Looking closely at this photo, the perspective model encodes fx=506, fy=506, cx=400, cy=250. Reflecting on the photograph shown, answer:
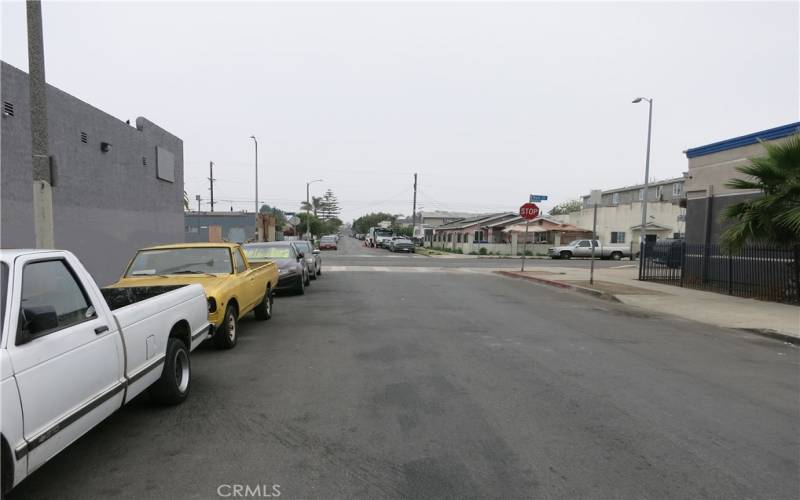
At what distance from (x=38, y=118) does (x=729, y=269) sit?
56.6 feet

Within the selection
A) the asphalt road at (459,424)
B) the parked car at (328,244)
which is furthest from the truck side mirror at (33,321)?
the parked car at (328,244)

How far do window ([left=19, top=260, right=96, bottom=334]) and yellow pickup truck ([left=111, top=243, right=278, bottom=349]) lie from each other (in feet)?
10.1

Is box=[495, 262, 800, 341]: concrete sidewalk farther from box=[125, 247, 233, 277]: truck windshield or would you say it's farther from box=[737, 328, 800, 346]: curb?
box=[125, 247, 233, 277]: truck windshield

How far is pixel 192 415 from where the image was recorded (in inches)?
186

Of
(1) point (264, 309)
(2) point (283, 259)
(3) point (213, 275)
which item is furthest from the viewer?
(2) point (283, 259)

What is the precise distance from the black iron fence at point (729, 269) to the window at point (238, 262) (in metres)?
13.1

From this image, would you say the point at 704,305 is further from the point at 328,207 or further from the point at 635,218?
the point at 328,207

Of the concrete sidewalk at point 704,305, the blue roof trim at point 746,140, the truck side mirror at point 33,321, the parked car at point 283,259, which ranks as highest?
the blue roof trim at point 746,140

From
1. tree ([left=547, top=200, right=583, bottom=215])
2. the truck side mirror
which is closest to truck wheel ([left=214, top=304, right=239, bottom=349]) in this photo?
the truck side mirror

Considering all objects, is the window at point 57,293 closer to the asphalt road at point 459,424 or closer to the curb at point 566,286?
the asphalt road at point 459,424

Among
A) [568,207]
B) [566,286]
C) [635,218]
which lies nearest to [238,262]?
[566,286]

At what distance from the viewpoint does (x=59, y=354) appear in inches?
122

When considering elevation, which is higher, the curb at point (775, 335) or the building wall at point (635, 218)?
the building wall at point (635, 218)

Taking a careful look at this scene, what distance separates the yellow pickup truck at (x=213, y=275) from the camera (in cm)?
702
